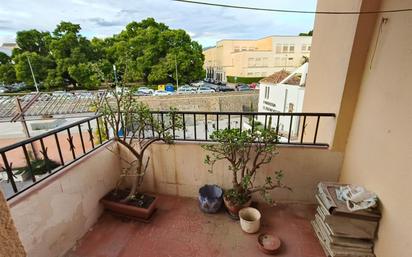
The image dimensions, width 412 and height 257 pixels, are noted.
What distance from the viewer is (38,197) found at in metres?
1.69

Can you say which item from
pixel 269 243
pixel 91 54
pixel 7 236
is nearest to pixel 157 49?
pixel 91 54

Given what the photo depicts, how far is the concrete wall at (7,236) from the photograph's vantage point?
1.31 ft

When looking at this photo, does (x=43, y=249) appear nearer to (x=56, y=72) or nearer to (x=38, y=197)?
(x=38, y=197)

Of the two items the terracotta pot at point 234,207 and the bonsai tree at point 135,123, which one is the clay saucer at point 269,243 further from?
the bonsai tree at point 135,123

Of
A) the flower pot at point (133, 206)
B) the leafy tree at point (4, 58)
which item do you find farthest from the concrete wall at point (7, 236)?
the leafy tree at point (4, 58)

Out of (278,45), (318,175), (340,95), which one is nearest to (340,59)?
(340,95)

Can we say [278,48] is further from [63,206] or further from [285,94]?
[63,206]

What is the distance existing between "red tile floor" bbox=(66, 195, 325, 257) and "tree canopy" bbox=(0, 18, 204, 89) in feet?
36.0

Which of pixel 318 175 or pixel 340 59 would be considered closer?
pixel 340 59

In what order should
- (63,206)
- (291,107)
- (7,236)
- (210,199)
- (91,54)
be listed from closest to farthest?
(7,236) < (63,206) < (210,199) < (291,107) < (91,54)

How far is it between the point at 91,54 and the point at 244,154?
49.3 ft

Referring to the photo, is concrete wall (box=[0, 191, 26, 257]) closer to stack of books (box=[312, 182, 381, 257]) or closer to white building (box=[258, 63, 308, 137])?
stack of books (box=[312, 182, 381, 257])

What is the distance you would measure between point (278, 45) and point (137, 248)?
2038 cm

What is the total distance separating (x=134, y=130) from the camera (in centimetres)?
249
